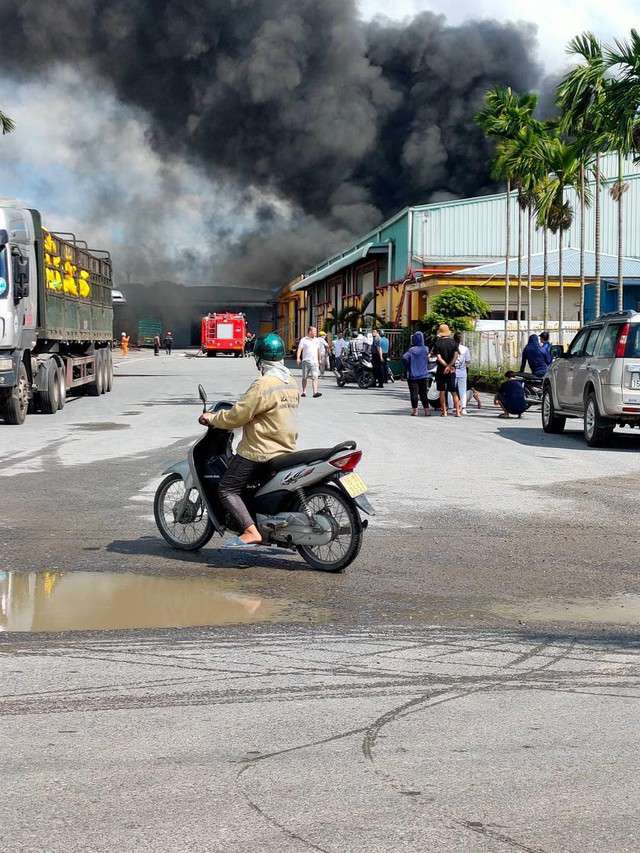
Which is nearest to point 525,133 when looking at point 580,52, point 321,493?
point 580,52

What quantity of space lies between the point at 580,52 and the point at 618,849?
24.8 meters

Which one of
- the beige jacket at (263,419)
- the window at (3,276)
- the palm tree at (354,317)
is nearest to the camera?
the beige jacket at (263,419)

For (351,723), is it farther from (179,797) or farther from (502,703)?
(179,797)

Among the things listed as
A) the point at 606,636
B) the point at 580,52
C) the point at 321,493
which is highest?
the point at 580,52

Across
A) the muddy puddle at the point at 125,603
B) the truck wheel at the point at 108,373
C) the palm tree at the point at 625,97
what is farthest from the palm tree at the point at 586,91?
the muddy puddle at the point at 125,603

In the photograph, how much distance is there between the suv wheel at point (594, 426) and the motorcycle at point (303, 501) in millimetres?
9006

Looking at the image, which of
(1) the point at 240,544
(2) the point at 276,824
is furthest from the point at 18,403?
(2) the point at 276,824

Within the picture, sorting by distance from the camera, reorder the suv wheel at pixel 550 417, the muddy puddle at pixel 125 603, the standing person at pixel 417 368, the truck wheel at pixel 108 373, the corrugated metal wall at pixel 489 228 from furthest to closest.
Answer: the corrugated metal wall at pixel 489 228
the truck wheel at pixel 108 373
the standing person at pixel 417 368
the suv wheel at pixel 550 417
the muddy puddle at pixel 125 603

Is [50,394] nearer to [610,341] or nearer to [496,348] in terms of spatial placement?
[610,341]

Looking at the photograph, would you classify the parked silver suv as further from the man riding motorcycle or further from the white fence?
the white fence

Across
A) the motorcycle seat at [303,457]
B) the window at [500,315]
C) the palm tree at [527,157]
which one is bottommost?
the motorcycle seat at [303,457]

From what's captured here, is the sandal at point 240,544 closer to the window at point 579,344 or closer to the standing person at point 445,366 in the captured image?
the window at point 579,344

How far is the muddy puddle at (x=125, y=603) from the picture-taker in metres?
6.30

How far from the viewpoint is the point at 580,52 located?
25.7 meters
